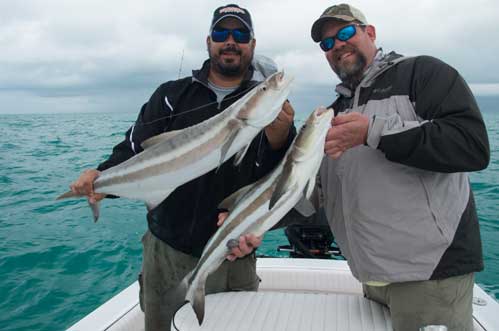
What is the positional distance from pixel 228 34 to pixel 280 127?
91 centimetres

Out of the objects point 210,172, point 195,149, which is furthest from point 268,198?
point 210,172

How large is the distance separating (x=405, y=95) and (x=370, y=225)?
935 millimetres

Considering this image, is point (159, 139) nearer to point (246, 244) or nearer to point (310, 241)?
point (246, 244)

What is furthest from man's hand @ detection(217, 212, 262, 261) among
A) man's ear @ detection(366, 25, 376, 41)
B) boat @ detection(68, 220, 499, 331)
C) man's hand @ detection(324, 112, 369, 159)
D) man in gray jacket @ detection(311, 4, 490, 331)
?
man's ear @ detection(366, 25, 376, 41)

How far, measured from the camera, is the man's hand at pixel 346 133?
250 centimetres

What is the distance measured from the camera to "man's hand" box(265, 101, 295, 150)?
2.97 meters

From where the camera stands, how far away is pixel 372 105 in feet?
9.57

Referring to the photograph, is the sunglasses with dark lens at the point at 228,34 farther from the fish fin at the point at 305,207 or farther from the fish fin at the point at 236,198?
the fish fin at the point at 305,207

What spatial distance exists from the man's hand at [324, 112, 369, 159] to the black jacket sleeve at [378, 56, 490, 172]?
0.46ft

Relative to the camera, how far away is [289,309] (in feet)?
10.8

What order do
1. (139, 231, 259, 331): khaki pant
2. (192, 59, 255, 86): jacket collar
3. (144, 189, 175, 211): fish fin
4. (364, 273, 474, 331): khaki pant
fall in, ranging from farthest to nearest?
(139, 231, 259, 331): khaki pant → (192, 59, 255, 86): jacket collar → (144, 189, 175, 211): fish fin → (364, 273, 474, 331): khaki pant

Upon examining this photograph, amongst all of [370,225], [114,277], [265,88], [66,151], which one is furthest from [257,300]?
[66,151]

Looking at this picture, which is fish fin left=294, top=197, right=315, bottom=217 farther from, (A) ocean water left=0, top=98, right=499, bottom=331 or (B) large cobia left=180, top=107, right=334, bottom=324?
(A) ocean water left=0, top=98, right=499, bottom=331

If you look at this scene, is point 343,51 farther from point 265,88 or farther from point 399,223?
point 399,223
